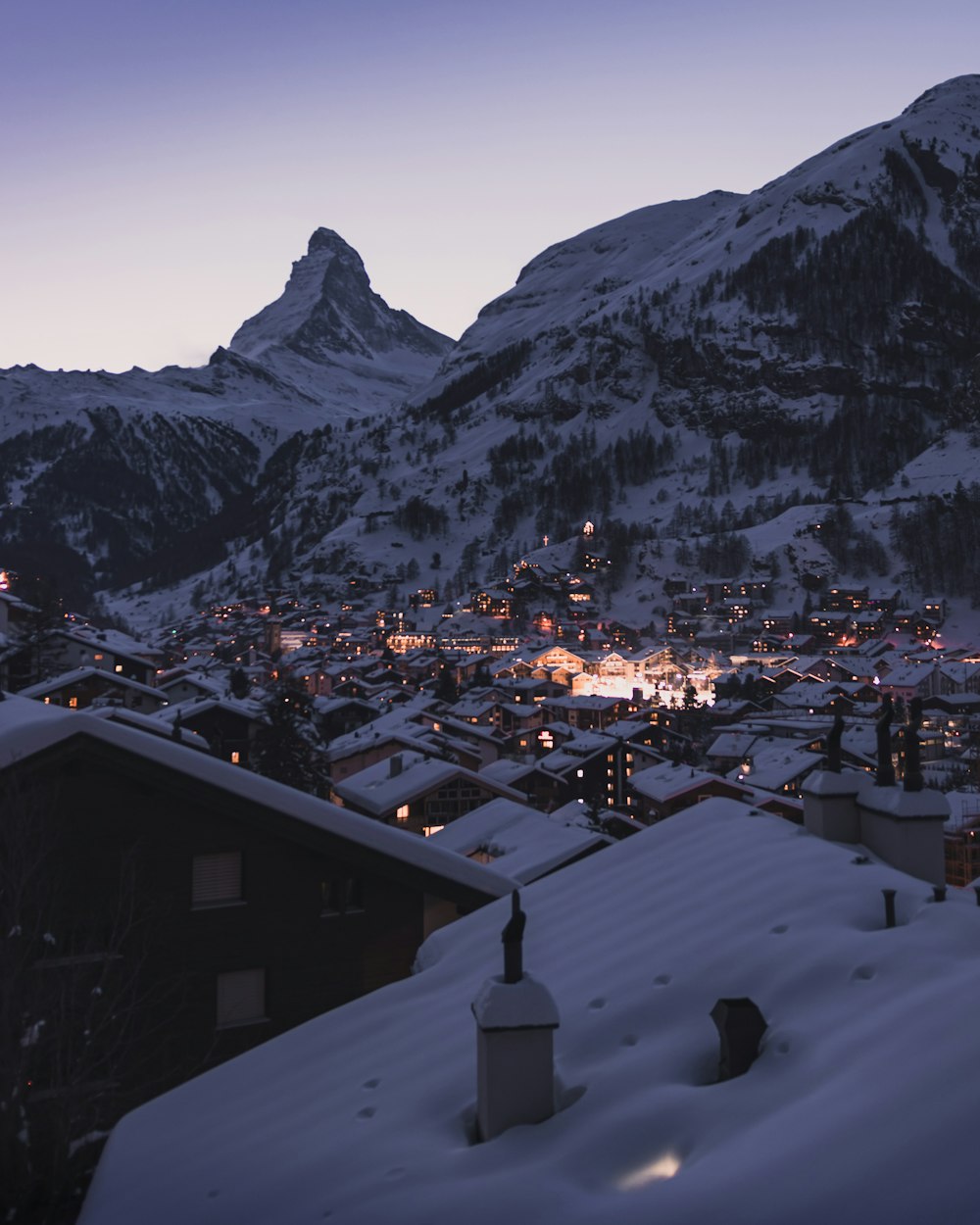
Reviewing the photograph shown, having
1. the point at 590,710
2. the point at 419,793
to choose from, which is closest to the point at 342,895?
the point at 419,793

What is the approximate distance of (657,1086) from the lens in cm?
539

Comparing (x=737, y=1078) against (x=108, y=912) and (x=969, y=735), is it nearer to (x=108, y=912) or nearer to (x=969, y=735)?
(x=108, y=912)

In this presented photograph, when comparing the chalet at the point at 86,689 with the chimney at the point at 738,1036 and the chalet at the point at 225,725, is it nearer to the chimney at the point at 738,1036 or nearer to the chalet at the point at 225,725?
the chalet at the point at 225,725

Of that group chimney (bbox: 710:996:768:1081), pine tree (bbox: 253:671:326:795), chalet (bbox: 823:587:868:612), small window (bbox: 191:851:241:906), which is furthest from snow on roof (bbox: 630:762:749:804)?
chalet (bbox: 823:587:868:612)

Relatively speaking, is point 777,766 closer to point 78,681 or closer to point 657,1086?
point 78,681

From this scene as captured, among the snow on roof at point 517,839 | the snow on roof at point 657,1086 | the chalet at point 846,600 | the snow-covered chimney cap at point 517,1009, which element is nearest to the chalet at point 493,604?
the chalet at point 846,600

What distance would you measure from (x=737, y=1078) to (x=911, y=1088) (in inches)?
43.1

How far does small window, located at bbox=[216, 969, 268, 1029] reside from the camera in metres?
11.7

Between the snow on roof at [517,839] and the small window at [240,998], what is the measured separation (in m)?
10.6

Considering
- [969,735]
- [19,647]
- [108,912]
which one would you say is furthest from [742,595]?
[108,912]

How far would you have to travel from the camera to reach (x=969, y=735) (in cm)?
8600

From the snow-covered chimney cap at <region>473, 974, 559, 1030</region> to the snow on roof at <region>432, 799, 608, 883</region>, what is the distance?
1672 cm

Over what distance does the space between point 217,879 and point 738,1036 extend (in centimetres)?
807

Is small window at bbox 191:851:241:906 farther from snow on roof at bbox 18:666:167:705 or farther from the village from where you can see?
snow on roof at bbox 18:666:167:705
